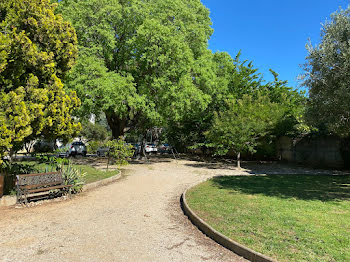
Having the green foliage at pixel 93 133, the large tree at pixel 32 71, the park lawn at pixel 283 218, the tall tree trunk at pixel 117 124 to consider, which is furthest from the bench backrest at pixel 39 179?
the green foliage at pixel 93 133

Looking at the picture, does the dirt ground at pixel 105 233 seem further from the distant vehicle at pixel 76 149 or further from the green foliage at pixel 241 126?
the distant vehicle at pixel 76 149

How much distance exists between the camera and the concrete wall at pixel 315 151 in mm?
16547

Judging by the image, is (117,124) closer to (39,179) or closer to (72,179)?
(72,179)

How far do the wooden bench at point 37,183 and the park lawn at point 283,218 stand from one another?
4096mm

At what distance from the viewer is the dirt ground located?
13.6 feet

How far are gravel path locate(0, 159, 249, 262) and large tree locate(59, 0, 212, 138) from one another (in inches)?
293

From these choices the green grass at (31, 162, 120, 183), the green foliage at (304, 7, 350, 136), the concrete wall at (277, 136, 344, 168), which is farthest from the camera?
the concrete wall at (277, 136, 344, 168)

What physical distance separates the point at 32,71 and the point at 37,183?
11.0 feet

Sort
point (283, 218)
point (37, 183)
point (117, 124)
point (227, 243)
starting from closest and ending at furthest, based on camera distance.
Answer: point (227, 243)
point (283, 218)
point (37, 183)
point (117, 124)

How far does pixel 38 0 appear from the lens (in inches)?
308

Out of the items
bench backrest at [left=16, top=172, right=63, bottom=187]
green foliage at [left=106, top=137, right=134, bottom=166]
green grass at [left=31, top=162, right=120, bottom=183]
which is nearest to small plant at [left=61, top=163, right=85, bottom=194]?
bench backrest at [left=16, top=172, right=63, bottom=187]

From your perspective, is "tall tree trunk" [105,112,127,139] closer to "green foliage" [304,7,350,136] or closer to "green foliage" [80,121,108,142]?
"green foliage" [304,7,350,136]

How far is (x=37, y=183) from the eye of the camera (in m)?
7.60

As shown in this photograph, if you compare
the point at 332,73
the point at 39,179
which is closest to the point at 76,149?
the point at 39,179
